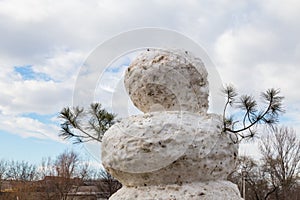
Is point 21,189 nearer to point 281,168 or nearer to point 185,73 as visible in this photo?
point 281,168

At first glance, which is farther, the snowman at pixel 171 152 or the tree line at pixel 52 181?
the tree line at pixel 52 181

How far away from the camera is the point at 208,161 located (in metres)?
3.22

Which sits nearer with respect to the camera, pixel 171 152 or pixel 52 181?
pixel 171 152

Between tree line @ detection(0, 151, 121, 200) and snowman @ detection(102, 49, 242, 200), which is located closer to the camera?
snowman @ detection(102, 49, 242, 200)

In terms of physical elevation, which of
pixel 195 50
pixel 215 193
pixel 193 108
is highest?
pixel 195 50

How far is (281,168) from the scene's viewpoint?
76.6 feet

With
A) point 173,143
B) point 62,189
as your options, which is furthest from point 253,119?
point 62,189

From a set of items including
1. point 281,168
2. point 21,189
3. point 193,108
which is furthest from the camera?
point 21,189

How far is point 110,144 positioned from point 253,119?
1.26m

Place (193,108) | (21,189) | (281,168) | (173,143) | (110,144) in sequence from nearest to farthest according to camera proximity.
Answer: (173,143), (110,144), (193,108), (281,168), (21,189)

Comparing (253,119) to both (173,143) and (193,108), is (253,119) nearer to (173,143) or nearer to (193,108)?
(193,108)

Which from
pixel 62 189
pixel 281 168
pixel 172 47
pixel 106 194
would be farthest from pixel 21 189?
pixel 172 47

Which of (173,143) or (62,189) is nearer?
(173,143)

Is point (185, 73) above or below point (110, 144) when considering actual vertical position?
above
